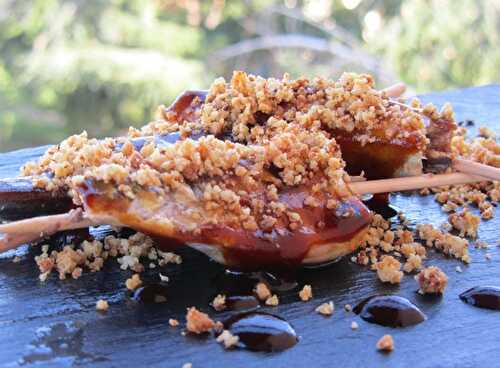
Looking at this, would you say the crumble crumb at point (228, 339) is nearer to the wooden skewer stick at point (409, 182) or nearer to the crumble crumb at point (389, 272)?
the crumble crumb at point (389, 272)

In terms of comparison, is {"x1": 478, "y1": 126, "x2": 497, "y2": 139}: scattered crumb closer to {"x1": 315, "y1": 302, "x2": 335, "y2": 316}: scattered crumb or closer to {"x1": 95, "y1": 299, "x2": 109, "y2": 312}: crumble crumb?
{"x1": 315, "y1": 302, "x2": 335, "y2": 316}: scattered crumb

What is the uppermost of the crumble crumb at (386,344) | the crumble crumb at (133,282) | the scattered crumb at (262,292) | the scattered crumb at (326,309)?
the crumble crumb at (133,282)

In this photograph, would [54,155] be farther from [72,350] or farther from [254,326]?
[254,326]

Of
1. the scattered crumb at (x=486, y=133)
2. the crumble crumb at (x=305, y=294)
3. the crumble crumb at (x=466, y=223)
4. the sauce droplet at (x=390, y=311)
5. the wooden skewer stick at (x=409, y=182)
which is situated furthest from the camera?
the scattered crumb at (x=486, y=133)

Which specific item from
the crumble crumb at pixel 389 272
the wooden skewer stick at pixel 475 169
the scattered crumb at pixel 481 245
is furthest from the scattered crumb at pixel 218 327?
the wooden skewer stick at pixel 475 169

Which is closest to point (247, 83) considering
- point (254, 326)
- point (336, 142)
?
point (336, 142)

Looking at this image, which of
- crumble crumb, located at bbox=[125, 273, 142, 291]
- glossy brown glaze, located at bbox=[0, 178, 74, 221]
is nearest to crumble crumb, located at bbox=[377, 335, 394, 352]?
crumble crumb, located at bbox=[125, 273, 142, 291]

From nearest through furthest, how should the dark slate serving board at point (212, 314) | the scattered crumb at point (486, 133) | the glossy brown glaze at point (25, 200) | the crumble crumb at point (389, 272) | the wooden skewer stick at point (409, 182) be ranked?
the dark slate serving board at point (212, 314) < the crumble crumb at point (389, 272) < the glossy brown glaze at point (25, 200) < the wooden skewer stick at point (409, 182) < the scattered crumb at point (486, 133)
